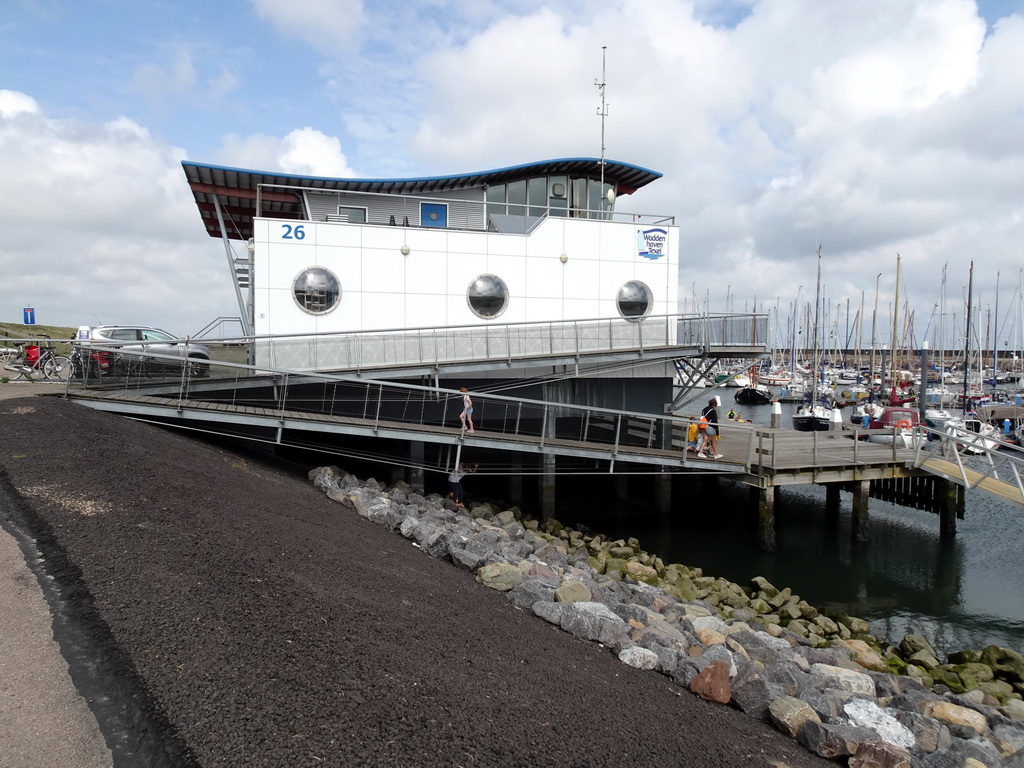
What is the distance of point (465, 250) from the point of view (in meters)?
18.6

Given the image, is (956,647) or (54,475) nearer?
(54,475)

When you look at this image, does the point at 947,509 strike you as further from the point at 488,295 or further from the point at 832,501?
the point at 488,295

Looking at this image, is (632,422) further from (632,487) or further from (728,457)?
(632,487)

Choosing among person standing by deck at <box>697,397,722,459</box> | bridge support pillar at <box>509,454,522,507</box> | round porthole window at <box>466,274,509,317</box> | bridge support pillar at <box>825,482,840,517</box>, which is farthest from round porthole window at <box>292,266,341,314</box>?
bridge support pillar at <box>825,482,840,517</box>

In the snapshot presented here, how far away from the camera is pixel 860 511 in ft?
66.0

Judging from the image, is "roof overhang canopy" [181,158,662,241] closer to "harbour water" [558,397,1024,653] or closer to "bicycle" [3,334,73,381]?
"bicycle" [3,334,73,381]

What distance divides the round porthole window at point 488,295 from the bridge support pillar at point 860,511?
476 inches

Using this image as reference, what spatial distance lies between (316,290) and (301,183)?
14.9ft

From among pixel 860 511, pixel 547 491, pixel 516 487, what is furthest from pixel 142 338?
pixel 860 511

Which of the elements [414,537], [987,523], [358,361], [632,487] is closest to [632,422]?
[632,487]

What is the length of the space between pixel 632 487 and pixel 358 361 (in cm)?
1196

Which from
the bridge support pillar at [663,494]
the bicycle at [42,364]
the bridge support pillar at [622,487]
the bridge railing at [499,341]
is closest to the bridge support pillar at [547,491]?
the bridge railing at [499,341]

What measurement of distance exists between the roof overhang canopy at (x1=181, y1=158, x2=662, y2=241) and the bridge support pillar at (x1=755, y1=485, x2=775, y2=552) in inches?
448

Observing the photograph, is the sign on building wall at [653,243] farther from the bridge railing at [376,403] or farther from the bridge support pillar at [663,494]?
the bridge support pillar at [663,494]
